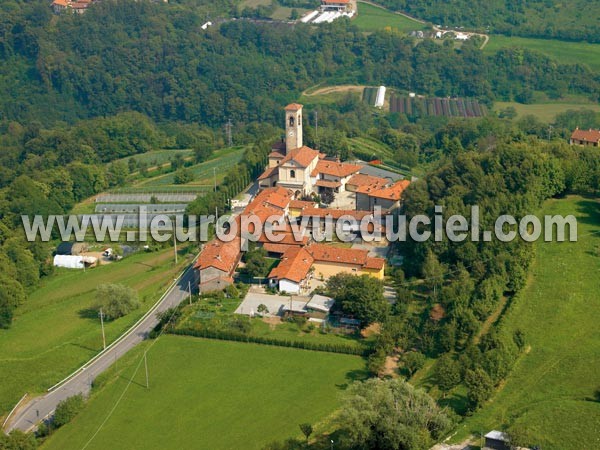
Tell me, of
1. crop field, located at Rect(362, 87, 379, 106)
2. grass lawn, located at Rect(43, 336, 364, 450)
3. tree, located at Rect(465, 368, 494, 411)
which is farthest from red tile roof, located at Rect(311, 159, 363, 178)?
crop field, located at Rect(362, 87, 379, 106)

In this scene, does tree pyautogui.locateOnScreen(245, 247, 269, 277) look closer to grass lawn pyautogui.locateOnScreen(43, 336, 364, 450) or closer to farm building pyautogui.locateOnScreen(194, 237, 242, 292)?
farm building pyautogui.locateOnScreen(194, 237, 242, 292)

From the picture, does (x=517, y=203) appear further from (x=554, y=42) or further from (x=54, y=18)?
(x=54, y=18)

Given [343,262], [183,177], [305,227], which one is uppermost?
[183,177]

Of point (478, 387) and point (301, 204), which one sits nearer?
point (478, 387)

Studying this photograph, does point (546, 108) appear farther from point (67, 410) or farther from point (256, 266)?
point (67, 410)

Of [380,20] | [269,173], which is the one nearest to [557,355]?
[269,173]

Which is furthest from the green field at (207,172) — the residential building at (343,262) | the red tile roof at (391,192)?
the residential building at (343,262)

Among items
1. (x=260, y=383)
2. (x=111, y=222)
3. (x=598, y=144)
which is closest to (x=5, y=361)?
(x=260, y=383)
